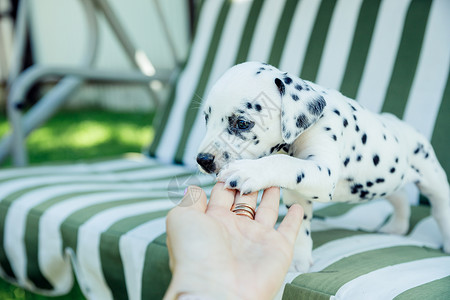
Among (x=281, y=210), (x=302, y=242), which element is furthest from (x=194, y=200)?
(x=281, y=210)

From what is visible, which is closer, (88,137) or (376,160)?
(376,160)

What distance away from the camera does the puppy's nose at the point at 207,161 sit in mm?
1129

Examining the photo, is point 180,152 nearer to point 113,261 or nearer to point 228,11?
point 228,11

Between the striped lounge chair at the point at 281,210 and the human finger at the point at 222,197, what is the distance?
9.5 inches

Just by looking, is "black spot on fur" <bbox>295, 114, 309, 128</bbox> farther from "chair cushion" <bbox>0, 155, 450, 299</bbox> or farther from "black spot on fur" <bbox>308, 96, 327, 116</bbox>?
"chair cushion" <bbox>0, 155, 450, 299</bbox>

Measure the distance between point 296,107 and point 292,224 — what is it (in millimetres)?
279

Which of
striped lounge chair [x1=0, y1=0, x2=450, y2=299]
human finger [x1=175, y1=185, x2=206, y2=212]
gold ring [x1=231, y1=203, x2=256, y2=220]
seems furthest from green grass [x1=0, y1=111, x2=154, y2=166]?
gold ring [x1=231, y1=203, x2=256, y2=220]

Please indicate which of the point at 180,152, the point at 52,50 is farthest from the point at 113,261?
the point at 52,50

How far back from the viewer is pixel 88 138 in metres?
5.01

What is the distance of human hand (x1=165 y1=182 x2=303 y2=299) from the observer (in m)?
0.91

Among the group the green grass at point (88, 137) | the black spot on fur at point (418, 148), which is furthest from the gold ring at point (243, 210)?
the green grass at point (88, 137)

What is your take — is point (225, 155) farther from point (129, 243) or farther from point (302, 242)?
point (129, 243)

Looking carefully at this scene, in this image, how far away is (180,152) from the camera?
8.96 ft

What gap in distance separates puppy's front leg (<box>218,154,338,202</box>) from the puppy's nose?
9 cm
